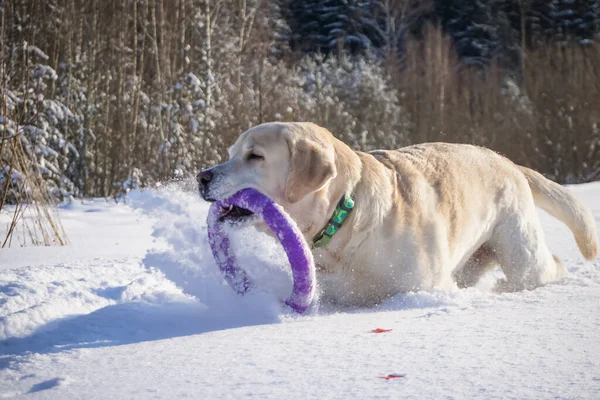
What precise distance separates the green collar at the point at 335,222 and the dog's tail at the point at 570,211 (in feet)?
5.41

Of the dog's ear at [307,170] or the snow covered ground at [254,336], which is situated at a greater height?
the dog's ear at [307,170]

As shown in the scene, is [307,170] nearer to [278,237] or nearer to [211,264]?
[278,237]

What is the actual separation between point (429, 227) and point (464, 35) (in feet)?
97.6

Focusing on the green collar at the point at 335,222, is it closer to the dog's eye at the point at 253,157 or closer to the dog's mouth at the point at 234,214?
the dog's mouth at the point at 234,214

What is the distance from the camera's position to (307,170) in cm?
318

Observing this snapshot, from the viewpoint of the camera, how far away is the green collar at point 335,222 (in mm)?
3250

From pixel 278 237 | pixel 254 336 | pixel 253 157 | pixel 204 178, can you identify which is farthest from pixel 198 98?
pixel 254 336

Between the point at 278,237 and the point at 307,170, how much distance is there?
1.53 feet

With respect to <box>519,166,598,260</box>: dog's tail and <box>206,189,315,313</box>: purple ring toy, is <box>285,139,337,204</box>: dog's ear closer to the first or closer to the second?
<box>206,189,315,313</box>: purple ring toy

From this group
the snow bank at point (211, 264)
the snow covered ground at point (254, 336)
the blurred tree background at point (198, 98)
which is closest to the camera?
the snow covered ground at point (254, 336)

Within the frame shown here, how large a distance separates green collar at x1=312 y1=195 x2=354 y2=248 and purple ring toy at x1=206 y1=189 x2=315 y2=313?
1.23 feet

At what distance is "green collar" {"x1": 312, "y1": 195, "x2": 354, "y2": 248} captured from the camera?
3.25m

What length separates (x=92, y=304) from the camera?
315 cm

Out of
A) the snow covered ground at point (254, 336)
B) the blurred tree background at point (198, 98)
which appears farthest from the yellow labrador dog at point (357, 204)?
the blurred tree background at point (198, 98)
